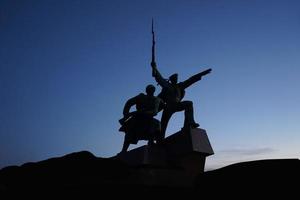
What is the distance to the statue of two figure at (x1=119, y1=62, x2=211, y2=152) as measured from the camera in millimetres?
8164

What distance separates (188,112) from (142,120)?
1.22 meters

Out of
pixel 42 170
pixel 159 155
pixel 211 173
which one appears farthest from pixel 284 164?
pixel 42 170

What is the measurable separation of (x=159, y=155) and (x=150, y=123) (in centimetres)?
89

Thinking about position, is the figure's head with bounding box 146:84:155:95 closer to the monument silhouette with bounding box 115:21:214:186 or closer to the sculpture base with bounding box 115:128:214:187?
the monument silhouette with bounding box 115:21:214:186

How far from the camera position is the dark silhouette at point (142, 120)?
820cm

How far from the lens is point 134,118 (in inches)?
330

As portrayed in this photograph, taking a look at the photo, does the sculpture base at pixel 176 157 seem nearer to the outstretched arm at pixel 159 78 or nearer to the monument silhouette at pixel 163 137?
the monument silhouette at pixel 163 137

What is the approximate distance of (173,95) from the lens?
337 inches

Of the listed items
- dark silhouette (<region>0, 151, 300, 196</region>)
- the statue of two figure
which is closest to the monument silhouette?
the statue of two figure

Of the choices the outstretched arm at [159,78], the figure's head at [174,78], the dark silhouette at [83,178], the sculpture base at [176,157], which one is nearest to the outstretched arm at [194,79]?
the figure's head at [174,78]

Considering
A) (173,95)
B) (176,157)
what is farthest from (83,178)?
(173,95)

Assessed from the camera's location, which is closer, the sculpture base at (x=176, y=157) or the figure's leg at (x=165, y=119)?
the sculpture base at (x=176, y=157)

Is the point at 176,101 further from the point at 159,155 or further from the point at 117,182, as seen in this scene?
the point at 117,182

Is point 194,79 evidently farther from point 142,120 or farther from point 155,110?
point 142,120
